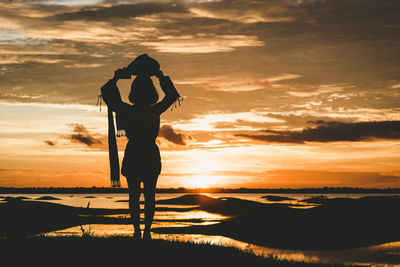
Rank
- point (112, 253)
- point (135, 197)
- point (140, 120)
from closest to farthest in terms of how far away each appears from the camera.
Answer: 1. point (112, 253)
2. point (140, 120)
3. point (135, 197)

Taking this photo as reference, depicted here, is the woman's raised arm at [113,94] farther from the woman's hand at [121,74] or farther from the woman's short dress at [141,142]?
the woman's short dress at [141,142]

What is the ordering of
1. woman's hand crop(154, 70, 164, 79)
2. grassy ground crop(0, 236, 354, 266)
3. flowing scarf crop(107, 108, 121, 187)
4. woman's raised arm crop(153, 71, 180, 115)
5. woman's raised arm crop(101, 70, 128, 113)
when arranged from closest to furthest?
grassy ground crop(0, 236, 354, 266)
woman's raised arm crop(101, 70, 128, 113)
woman's raised arm crop(153, 71, 180, 115)
woman's hand crop(154, 70, 164, 79)
flowing scarf crop(107, 108, 121, 187)

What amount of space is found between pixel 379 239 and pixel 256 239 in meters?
7.73

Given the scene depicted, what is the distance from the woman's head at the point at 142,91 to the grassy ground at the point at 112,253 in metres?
3.60

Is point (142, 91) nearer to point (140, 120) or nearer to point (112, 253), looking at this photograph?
point (140, 120)

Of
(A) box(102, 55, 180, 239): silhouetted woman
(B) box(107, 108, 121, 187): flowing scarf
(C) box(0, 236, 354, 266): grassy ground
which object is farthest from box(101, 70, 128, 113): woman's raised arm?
(C) box(0, 236, 354, 266): grassy ground

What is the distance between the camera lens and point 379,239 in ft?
98.1

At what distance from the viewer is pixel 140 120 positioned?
12.4 metres

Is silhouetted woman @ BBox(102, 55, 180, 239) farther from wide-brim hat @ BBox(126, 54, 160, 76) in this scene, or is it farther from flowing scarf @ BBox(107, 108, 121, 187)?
flowing scarf @ BBox(107, 108, 121, 187)

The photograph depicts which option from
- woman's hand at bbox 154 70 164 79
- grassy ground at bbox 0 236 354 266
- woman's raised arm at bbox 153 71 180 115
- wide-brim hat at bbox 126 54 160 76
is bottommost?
grassy ground at bbox 0 236 354 266

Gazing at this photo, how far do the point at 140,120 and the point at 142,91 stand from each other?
751 mm

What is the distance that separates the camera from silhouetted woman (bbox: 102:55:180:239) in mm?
12461

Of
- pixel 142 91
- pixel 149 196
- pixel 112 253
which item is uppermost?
pixel 142 91

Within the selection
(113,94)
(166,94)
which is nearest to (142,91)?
(166,94)
